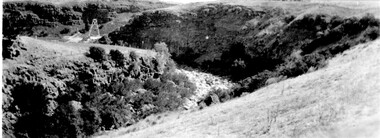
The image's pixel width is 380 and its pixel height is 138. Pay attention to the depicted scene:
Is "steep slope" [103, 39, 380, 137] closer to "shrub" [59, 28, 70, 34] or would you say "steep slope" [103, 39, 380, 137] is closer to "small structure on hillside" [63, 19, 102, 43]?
"small structure on hillside" [63, 19, 102, 43]

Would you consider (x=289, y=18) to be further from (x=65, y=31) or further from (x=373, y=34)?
(x=65, y=31)

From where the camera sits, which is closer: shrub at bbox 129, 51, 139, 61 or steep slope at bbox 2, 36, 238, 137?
steep slope at bbox 2, 36, 238, 137

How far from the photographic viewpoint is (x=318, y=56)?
29000 mm

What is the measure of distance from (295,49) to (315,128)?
2809 cm

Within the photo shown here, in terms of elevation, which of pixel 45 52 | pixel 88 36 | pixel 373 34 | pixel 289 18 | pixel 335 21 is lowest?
pixel 88 36

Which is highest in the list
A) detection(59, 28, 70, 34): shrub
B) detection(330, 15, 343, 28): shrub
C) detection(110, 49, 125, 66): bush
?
detection(330, 15, 343, 28): shrub

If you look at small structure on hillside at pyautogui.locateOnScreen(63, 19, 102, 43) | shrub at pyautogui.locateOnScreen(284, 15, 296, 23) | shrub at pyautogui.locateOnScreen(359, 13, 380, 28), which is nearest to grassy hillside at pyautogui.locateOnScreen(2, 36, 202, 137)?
shrub at pyautogui.locateOnScreen(284, 15, 296, 23)

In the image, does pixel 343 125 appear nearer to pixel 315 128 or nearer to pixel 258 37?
pixel 315 128

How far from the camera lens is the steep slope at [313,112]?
34.8 feet

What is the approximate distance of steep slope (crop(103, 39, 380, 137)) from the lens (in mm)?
10602

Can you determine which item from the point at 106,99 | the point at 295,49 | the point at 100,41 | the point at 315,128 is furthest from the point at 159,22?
the point at 315,128

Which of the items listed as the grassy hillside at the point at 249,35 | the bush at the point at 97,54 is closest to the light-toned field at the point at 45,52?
the bush at the point at 97,54

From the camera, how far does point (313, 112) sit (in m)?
12.9

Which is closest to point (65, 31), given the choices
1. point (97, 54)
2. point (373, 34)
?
point (97, 54)
